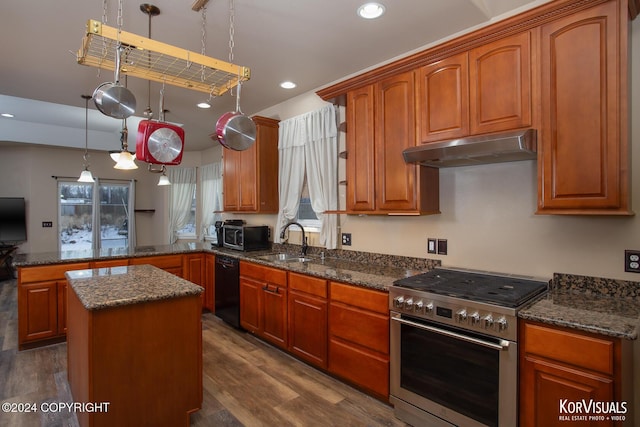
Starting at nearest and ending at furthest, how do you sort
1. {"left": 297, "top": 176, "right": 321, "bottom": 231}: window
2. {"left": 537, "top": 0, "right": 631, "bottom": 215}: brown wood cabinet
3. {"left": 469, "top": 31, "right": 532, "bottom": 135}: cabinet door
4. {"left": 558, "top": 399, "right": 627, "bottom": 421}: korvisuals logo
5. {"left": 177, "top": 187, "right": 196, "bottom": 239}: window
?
{"left": 558, "top": 399, "right": 627, "bottom": 421}: korvisuals logo, {"left": 537, "top": 0, "right": 631, "bottom": 215}: brown wood cabinet, {"left": 469, "top": 31, "right": 532, "bottom": 135}: cabinet door, {"left": 297, "top": 176, "right": 321, "bottom": 231}: window, {"left": 177, "top": 187, "right": 196, "bottom": 239}: window

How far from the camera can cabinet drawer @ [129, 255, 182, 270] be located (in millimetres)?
3896

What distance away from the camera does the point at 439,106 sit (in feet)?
7.63

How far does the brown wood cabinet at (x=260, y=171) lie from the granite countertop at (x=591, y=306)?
2.98 meters

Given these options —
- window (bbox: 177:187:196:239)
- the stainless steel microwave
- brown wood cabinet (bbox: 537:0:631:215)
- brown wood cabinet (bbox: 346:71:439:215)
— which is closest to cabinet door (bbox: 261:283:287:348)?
the stainless steel microwave

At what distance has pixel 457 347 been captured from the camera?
1.89m

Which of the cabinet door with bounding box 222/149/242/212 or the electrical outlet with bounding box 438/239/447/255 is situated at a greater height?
the cabinet door with bounding box 222/149/242/212

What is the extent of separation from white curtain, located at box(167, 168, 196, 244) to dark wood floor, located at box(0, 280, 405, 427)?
375 cm

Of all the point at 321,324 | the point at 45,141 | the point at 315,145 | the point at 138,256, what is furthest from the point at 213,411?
the point at 45,141

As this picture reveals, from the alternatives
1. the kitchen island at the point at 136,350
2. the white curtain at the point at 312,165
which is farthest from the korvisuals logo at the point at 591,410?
the white curtain at the point at 312,165

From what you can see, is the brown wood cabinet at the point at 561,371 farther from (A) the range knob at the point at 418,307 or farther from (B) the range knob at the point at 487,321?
(A) the range knob at the point at 418,307

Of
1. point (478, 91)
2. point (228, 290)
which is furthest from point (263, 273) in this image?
point (478, 91)

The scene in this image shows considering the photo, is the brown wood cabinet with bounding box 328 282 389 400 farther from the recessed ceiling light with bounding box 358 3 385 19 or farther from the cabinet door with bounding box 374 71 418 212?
the recessed ceiling light with bounding box 358 3 385 19

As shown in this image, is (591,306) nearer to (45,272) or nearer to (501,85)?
(501,85)

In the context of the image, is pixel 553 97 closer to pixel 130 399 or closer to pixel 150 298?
pixel 150 298
